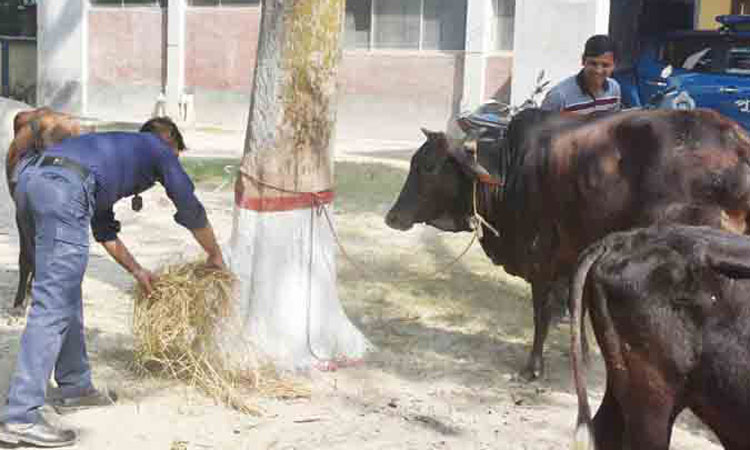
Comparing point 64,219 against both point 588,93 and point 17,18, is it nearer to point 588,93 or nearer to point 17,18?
point 588,93

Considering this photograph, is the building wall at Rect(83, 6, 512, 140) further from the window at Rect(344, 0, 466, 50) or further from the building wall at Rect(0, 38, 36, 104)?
the building wall at Rect(0, 38, 36, 104)

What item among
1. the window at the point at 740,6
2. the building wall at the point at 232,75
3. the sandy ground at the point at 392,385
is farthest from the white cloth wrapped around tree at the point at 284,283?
the window at the point at 740,6

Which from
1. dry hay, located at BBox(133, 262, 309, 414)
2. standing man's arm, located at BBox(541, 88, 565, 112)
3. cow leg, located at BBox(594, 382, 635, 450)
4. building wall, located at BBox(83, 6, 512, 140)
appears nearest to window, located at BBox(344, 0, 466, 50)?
building wall, located at BBox(83, 6, 512, 140)

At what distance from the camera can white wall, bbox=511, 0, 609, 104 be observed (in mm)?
16922

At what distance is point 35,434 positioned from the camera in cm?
479

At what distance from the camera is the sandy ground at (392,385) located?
5105 millimetres

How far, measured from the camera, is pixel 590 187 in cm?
581

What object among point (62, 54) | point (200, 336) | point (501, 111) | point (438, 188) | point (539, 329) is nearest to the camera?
point (200, 336)

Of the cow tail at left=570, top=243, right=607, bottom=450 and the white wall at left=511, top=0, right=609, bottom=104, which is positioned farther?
the white wall at left=511, top=0, right=609, bottom=104

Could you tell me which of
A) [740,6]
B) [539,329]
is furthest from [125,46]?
[539,329]

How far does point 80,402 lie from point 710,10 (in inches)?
617

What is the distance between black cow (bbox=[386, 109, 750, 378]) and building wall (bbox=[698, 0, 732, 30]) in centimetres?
1322

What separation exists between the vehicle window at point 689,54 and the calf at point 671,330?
9.81 metres

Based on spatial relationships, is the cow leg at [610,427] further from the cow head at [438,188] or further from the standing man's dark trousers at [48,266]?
the cow head at [438,188]
